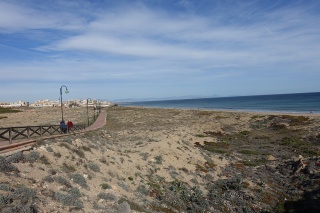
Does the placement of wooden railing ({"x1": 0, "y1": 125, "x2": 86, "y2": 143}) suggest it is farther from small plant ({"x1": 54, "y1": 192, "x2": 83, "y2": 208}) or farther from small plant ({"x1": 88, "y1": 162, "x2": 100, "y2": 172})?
small plant ({"x1": 54, "y1": 192, "x2": 83, "y2": 208})

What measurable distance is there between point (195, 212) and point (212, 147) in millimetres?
18222

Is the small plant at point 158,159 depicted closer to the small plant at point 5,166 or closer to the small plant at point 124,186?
the small plant at point 124,186

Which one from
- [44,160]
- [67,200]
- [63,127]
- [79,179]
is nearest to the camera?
[67,200]

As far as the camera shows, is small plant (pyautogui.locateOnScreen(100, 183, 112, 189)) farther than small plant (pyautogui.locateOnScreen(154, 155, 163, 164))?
No

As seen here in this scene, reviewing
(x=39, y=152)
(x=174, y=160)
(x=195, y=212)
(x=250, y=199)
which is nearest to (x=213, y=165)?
(x=174, y=160)

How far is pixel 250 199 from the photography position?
1808 centimetres

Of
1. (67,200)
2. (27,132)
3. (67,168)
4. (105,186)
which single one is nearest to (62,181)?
(67,200)

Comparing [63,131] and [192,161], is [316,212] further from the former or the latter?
[63,131]

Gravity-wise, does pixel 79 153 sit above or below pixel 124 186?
above

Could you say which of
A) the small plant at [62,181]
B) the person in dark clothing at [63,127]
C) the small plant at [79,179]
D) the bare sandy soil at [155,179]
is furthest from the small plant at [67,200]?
the person in dark clothing at [63,127]

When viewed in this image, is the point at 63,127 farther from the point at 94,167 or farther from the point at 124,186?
the point at 124,186

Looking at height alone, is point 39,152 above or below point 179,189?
above

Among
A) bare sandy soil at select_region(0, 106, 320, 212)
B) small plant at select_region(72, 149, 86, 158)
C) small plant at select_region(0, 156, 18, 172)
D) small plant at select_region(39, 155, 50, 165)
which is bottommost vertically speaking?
bare sandy soil at select_region(0, 106, 320, 212)

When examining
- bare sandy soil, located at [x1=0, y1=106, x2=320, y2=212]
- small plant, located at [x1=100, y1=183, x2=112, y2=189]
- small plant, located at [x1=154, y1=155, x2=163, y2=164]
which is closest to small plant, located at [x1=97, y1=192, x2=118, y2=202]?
bare sandy soil, located at [x1=0, y1=106, x2=320, y2=212]
